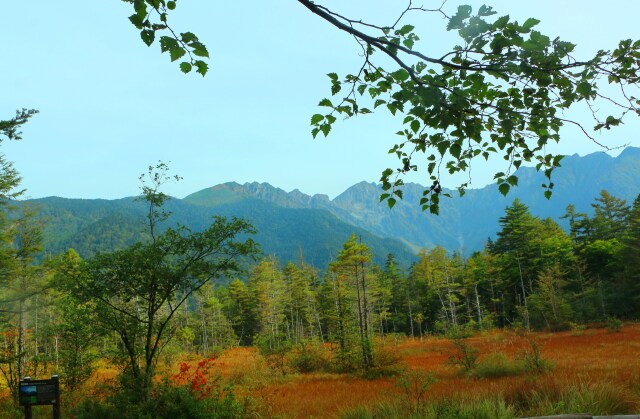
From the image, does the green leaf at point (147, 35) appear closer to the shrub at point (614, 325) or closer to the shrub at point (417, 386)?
the shrub at point (417, 386)

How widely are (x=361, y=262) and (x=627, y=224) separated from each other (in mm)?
36767

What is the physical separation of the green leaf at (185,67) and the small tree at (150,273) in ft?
25.6

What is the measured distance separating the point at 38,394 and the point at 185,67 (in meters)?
10.2

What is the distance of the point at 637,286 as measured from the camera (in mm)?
32469

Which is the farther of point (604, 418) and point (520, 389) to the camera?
point (520, 389)

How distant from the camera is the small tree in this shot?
9414mm

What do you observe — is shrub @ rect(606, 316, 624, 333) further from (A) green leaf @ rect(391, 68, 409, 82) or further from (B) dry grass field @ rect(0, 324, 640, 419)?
(A) green leaf @ rect(391, 68, 409, 82)

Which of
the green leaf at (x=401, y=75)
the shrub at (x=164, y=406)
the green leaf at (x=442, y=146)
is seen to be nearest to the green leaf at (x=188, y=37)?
the green leaf at (x=401, y=75)

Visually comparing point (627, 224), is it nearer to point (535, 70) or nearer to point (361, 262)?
point (361, 262)

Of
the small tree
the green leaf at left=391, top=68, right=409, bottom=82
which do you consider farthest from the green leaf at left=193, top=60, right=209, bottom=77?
the small tree

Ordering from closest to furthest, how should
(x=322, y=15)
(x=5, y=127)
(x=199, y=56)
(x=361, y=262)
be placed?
(x=199, y=56) < (x=322, y=15) < (x=5, y=127) < (x=361, y=262)

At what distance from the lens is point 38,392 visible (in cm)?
908

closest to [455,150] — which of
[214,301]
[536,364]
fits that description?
[536,364]

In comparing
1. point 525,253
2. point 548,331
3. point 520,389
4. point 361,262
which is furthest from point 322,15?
point 525,253
